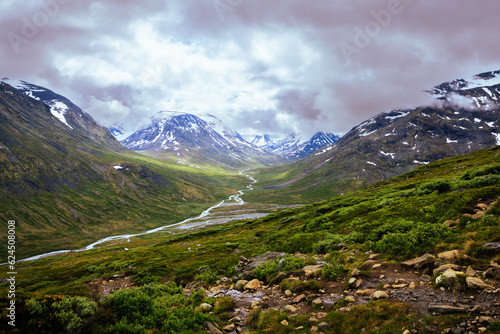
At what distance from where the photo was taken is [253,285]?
14766mm

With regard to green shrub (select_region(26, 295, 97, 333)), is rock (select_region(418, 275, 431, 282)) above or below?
below

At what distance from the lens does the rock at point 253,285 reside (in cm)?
1459

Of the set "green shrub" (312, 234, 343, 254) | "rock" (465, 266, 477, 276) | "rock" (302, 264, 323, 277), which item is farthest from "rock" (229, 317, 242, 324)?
"green shrub" (312, 234, 343, 254)

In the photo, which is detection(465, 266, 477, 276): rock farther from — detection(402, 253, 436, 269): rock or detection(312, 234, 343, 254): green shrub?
detection(312, 234, 343, 254): green shrub

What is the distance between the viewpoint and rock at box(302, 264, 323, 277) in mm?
13422

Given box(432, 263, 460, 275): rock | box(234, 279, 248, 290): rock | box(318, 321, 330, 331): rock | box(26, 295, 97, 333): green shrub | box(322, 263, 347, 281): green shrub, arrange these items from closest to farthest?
box(26, 295, 97, 333): green shrub, box(318, 321, 330, 331): rock, box(432, 263, 460, 275): rock, box(322, 263, 347, 281): green shrub, box(234, 279, 248, 290): rock

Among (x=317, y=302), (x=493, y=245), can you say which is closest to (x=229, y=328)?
(x=317, y=302)

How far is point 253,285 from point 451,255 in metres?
10.7

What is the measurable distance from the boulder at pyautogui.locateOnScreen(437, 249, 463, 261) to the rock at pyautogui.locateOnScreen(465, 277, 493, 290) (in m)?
2.19

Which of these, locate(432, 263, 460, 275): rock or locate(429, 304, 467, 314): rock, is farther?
locate(432, 263, 460, 275): rock

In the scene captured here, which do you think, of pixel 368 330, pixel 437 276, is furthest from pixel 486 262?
pixel 368 330

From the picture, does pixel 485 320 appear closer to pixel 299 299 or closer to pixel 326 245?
pixel 299 299

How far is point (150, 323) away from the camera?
10070 millimetres

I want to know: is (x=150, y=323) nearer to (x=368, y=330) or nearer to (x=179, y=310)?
(x=179, y=310)
